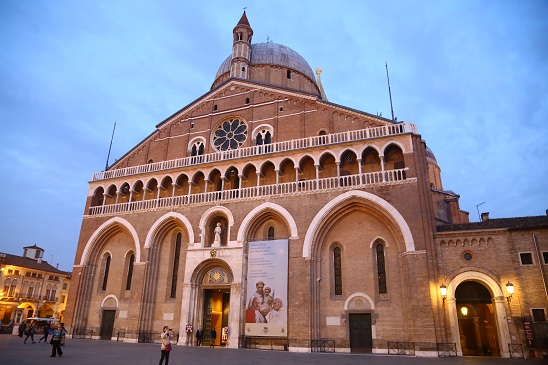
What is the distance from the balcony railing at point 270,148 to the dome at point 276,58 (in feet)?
41.0

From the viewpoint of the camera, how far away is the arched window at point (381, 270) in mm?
18703

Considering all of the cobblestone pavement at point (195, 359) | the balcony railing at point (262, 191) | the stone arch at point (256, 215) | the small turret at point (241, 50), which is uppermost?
the small turret at point (241, 50)

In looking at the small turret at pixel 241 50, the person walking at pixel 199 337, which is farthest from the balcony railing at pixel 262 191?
the small turret at pixel 241 50

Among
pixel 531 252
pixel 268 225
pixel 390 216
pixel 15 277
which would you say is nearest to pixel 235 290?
pixel 268 225

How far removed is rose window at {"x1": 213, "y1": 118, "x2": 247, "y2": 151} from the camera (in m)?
25.8

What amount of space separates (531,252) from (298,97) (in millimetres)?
15225

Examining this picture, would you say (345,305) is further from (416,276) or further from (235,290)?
(235,290)

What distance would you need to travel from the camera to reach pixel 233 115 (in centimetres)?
2659

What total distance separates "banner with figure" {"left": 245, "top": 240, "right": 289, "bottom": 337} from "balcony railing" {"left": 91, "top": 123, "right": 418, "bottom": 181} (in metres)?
5.84

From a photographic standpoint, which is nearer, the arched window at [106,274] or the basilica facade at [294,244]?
the basilica facade at [294,244]

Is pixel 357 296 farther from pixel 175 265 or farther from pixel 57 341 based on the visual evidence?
pixel 57 341

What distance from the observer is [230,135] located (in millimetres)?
26250

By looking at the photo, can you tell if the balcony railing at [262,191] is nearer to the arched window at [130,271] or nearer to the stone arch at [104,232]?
the stone arch at [104,232]

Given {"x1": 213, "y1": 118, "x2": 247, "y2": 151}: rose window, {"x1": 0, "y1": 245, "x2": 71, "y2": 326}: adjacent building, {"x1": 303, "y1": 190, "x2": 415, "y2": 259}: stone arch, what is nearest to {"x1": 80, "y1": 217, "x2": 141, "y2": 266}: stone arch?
{"x1": 213, "y1": 118, "x2": 247, "y2": 151}: rose window
